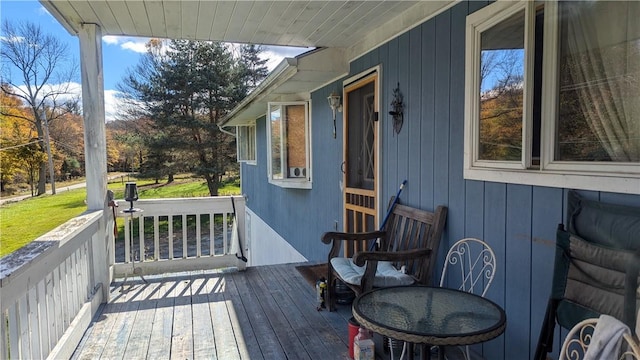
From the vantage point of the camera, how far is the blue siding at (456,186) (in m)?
2.02

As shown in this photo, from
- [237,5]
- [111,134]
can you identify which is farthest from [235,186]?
[237,5]

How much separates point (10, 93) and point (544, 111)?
4.97 m

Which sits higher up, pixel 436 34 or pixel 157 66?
pixel 157 66

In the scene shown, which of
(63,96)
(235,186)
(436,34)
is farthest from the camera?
(235,186)

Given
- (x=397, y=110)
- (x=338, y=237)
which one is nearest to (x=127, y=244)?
(x=338, y=237)

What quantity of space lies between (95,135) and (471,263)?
330cm

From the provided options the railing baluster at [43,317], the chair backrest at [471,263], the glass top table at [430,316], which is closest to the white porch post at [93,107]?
the railing baluster at [43,317]

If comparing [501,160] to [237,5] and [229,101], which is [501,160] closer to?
[237,5]

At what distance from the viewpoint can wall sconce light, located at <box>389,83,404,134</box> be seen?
331 cm

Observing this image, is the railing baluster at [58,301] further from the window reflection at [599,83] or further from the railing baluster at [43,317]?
the window reflection at [599,83]

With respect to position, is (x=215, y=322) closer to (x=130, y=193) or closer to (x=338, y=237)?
(x=338, y=237)

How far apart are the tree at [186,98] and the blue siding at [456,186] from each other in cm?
1426

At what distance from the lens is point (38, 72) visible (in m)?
3.93

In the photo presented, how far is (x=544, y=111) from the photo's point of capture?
196 cm
